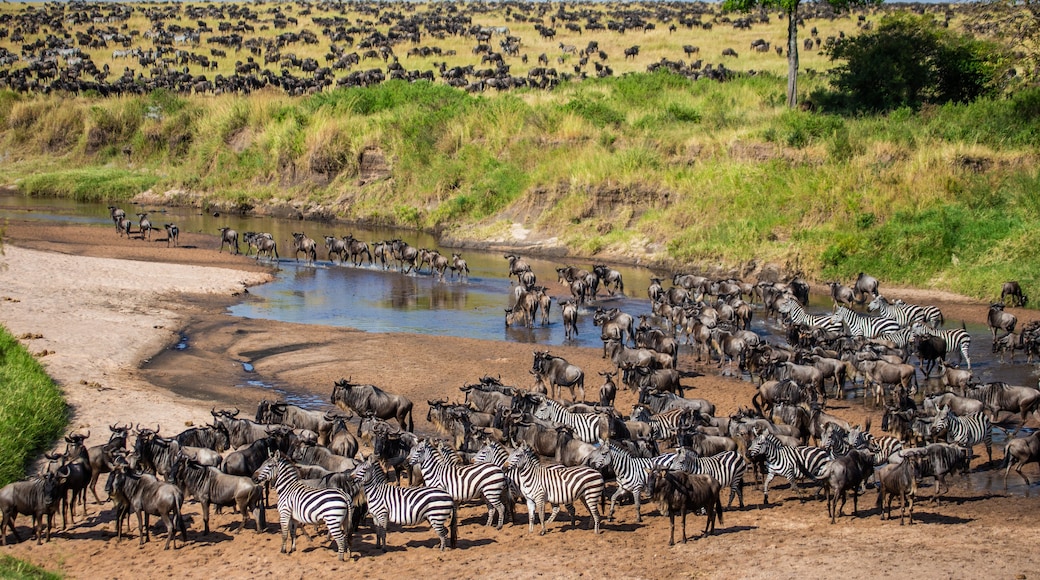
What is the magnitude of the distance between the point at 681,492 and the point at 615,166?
2949 cm

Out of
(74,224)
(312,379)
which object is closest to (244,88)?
(74,224)

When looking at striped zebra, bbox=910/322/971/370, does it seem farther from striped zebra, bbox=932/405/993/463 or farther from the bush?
the bush

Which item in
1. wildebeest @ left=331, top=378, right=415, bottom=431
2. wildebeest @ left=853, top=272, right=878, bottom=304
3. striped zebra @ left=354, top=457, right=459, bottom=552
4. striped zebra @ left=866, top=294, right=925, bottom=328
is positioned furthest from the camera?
wildebeest @ left=853, top=272, right=878, bottom=304

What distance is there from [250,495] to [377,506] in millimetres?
1726

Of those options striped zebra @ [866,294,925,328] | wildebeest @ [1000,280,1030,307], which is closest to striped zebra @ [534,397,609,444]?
striped zebra @ [866,294,925,328]

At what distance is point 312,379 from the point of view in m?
20.7

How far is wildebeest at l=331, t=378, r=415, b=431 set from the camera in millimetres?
17281

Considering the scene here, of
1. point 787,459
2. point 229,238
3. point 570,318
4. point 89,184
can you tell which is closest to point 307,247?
point 229,238

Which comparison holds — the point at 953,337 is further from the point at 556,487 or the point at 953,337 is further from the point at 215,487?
the point at 215,487

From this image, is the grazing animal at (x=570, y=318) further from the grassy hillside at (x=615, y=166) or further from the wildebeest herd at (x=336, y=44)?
the wildebeest herd at (x=336, y=44)

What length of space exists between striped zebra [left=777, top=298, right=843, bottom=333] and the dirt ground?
12.4ft

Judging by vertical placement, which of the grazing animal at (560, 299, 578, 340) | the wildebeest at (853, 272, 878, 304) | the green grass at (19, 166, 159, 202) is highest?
the green grass at (19, 166, 159, 202)

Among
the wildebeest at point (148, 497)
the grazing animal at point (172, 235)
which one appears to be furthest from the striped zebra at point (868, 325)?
the grazing animal at point (172, 235)

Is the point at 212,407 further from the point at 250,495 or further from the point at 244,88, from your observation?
the point at 244,88
